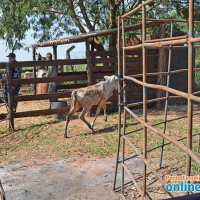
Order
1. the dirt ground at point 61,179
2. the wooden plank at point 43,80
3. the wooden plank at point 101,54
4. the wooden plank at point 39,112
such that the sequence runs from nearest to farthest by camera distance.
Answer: the dirt ground at point 61,179
the wooden plank at point 43,80
the wooden plank at point 39,112
the wooden plank at point 101,54

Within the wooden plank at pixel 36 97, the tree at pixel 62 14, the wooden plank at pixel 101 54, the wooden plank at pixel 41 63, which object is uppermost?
the tree at pixel 62 14

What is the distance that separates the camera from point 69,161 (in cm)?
516

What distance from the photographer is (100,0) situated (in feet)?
40.0

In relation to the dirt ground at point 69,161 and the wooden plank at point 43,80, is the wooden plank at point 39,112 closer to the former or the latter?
the dirt ground at point 69,161

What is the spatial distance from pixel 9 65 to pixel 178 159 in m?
4.62

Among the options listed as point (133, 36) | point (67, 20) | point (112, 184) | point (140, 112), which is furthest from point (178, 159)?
point (67, 20)

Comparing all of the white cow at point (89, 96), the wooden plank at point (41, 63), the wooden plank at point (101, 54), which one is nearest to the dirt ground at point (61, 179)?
the white cow at point (89, 96)

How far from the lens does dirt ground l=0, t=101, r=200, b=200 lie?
3947 millimetres

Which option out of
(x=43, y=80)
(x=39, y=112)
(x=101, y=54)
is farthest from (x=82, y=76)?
(x=39, y=112)

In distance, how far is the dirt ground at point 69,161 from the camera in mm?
3947

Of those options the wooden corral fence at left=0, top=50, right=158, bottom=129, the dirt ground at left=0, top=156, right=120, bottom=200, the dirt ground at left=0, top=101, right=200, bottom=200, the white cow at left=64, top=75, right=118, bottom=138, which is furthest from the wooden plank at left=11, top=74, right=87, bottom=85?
the dirt ground at left=0, top=156, right=120, bottom=200

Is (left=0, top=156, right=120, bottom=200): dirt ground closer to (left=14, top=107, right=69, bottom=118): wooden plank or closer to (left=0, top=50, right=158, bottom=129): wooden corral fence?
(left=14, top=107, right=69, bottom=118): wooden plank

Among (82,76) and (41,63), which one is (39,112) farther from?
(82,76)

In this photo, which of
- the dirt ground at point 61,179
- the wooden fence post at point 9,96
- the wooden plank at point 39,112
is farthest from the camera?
the wooden plank at point 39,112
